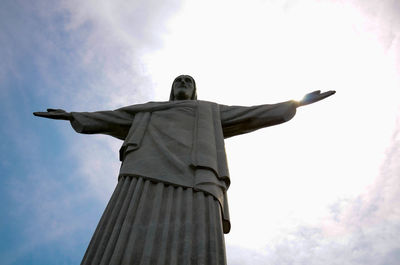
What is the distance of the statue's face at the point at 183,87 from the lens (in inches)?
374

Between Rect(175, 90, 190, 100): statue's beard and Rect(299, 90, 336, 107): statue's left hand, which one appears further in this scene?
Rect(175, 90, 190, 100): statue's beard

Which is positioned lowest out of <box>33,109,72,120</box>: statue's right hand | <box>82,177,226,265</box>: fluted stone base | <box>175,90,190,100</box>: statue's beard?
<box>82,177,226,265</box>: fluted stone base

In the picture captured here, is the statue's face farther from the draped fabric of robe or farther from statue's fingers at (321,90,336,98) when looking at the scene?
statue's fingers at (321,90,336,98)

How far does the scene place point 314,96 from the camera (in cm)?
787

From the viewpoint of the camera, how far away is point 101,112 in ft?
28.4

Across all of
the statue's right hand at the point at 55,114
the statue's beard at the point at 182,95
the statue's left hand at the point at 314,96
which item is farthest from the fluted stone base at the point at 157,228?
the statue's beard at the point at 182,95

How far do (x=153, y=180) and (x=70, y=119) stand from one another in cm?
333

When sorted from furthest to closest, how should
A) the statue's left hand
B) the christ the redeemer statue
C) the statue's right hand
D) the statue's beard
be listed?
the statue's beard
the statue's right hand
the statue's left hand
the christ the redeemer statue

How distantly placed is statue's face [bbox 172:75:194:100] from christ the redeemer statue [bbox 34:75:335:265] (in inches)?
39.1

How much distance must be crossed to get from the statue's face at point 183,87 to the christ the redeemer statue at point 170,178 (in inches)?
39.1

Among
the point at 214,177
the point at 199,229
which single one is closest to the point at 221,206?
the point at 214,177

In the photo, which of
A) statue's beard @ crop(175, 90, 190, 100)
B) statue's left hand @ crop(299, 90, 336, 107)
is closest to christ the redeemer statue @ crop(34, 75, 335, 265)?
statue's left hand @ crop(299, 90, 336, 107)

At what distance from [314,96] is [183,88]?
3.29 meters

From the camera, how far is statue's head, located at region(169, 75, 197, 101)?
31.2 feet
